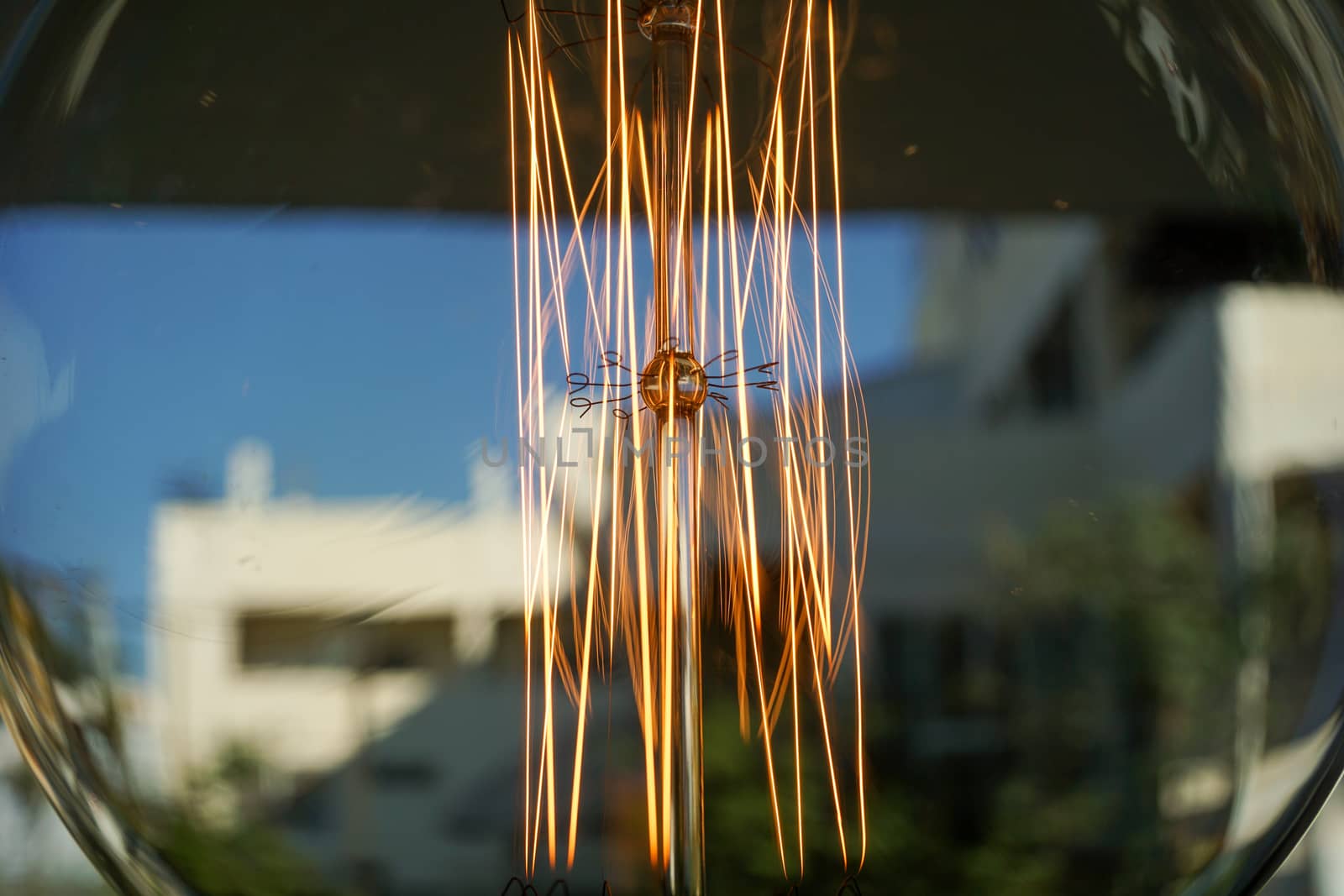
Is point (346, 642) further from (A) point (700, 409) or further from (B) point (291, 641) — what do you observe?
(A) point (700, 409)

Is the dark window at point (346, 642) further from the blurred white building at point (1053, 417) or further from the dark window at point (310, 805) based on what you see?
the blurred white building at point (1053, 417)

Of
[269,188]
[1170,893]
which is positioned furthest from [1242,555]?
[269,188]

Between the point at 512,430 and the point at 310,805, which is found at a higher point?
the point at 512,430

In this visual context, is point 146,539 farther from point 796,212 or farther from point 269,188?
point 796,212

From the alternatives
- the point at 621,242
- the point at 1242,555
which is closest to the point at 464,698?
the point at 621,242

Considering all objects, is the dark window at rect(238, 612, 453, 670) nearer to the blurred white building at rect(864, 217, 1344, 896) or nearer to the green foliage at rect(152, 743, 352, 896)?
the green foliage at rect(152, 743, 352, 896)

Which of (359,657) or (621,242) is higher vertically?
(621,242)

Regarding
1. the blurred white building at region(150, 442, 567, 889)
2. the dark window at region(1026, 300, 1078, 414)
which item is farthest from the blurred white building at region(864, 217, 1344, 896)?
the blurred white building at region(150, 442, 567, 889)

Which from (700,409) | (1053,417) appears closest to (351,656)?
(700,409)

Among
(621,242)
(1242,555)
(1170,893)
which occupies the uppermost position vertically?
(621,242)
